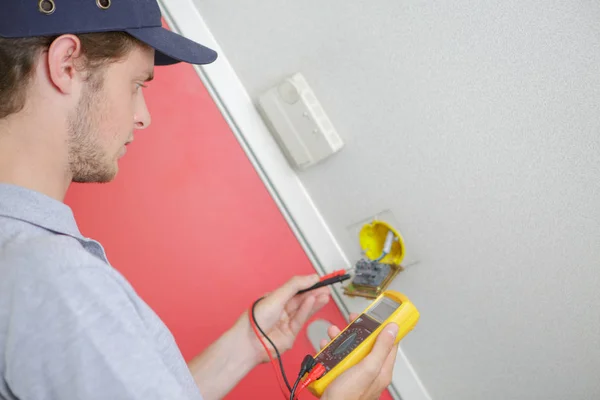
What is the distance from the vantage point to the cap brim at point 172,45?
2.76 ft

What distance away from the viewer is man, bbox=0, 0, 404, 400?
59cm

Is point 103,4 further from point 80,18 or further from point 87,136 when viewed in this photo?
point 87,136

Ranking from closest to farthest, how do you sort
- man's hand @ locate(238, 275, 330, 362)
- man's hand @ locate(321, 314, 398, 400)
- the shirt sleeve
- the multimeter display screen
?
the shirt sleeve, man's hand @ locate(321, 314, 398, 400), the multimeter display screen, man's hand @ locate(238, 275, 330, 362)

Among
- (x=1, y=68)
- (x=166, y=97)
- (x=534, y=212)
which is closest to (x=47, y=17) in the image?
(x=1, y=68)

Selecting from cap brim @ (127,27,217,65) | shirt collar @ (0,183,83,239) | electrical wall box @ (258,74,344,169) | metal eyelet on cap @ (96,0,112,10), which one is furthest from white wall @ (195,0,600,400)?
shirt collar @ (0,183,83,239)

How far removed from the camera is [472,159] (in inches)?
38.6

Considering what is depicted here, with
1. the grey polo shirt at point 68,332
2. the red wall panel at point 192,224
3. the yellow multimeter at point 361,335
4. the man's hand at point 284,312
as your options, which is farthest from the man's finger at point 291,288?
the grey polo shirt at point 68,332

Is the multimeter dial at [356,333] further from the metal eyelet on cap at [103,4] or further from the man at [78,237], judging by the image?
the metal eyelet on cap at [103,4]

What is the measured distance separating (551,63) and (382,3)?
33 cm

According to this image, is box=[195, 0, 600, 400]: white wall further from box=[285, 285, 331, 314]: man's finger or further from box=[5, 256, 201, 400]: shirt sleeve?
box=[5, 256, 201, 400]: shirt sleeve

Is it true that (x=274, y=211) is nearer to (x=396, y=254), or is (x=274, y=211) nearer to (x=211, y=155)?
(x=211, y=155)

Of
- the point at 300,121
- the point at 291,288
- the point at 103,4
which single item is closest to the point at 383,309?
the point at 291,288

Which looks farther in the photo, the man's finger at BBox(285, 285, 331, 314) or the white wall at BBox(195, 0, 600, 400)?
the man's finger at BBox(285, 285, 331, 314)

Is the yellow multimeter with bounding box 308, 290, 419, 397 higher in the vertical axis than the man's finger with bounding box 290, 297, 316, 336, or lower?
lower
